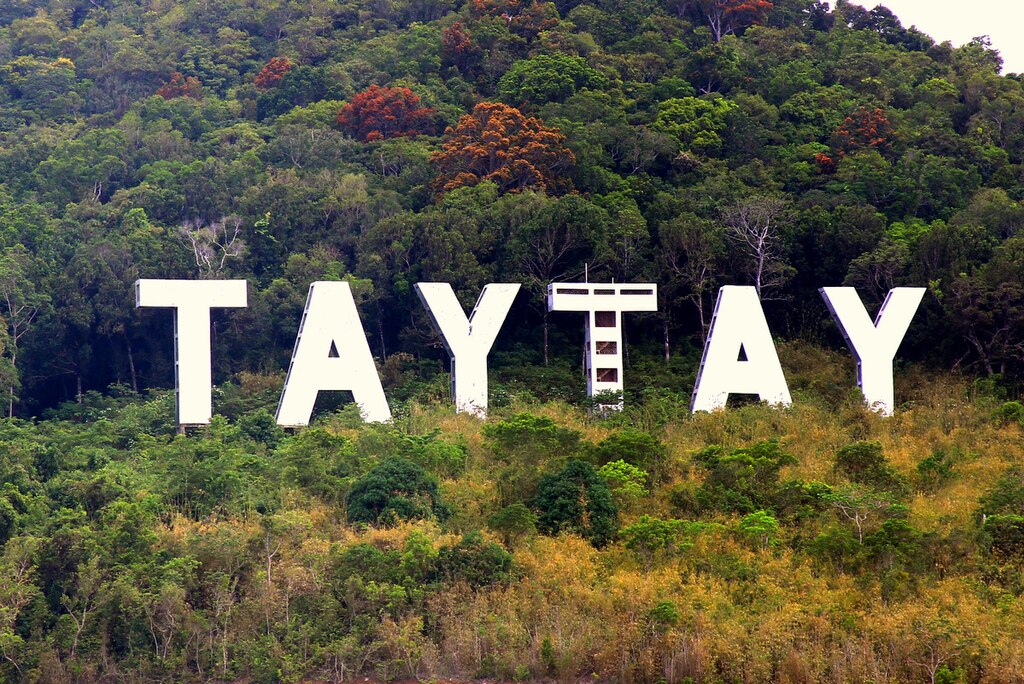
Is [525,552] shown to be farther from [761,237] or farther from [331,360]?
[761,237]

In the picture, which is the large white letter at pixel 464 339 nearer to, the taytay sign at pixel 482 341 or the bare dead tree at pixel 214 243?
the taytay sign at pixel 482 341

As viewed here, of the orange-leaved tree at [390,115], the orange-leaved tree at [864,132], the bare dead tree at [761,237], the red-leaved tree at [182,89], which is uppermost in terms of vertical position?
the red-leaved tree at [182,89]

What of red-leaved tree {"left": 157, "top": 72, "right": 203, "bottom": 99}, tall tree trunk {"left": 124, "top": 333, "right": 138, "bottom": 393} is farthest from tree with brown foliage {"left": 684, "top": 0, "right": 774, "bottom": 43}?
tall tree trunk {"left": 124, "top": 333, "right": 138, "bottom": 393}

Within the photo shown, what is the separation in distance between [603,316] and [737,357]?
2.58 m

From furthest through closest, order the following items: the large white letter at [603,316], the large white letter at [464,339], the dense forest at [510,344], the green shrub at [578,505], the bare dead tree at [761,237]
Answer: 1. the bare dead tree at [761,237]
2. the large white letter at [603,316]
3. the large white letter at [464,339]
4. the green shrub at [578,505]
5. the dense forest at [510,344]

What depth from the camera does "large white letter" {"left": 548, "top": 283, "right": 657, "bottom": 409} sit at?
2822 cm

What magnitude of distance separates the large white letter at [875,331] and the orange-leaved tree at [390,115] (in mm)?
17764

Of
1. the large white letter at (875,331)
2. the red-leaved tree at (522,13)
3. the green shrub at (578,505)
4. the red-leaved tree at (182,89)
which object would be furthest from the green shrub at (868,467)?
the red-leaved tree at (182,89)

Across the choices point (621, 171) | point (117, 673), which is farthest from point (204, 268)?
point (117, 673)

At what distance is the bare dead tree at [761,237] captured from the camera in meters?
32.3

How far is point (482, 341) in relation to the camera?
92.2 ft

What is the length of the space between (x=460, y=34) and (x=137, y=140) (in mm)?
10094

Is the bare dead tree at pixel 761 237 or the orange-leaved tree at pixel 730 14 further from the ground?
the orange-leaved tree at pixel 730 14

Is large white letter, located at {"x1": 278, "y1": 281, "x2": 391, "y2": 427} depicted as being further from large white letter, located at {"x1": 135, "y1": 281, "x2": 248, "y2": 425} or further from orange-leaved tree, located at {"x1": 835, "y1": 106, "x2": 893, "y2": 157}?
orange-leaved tree, located at {"x1": 835, "y1": 106, "x2": 893, "y2": 157}
